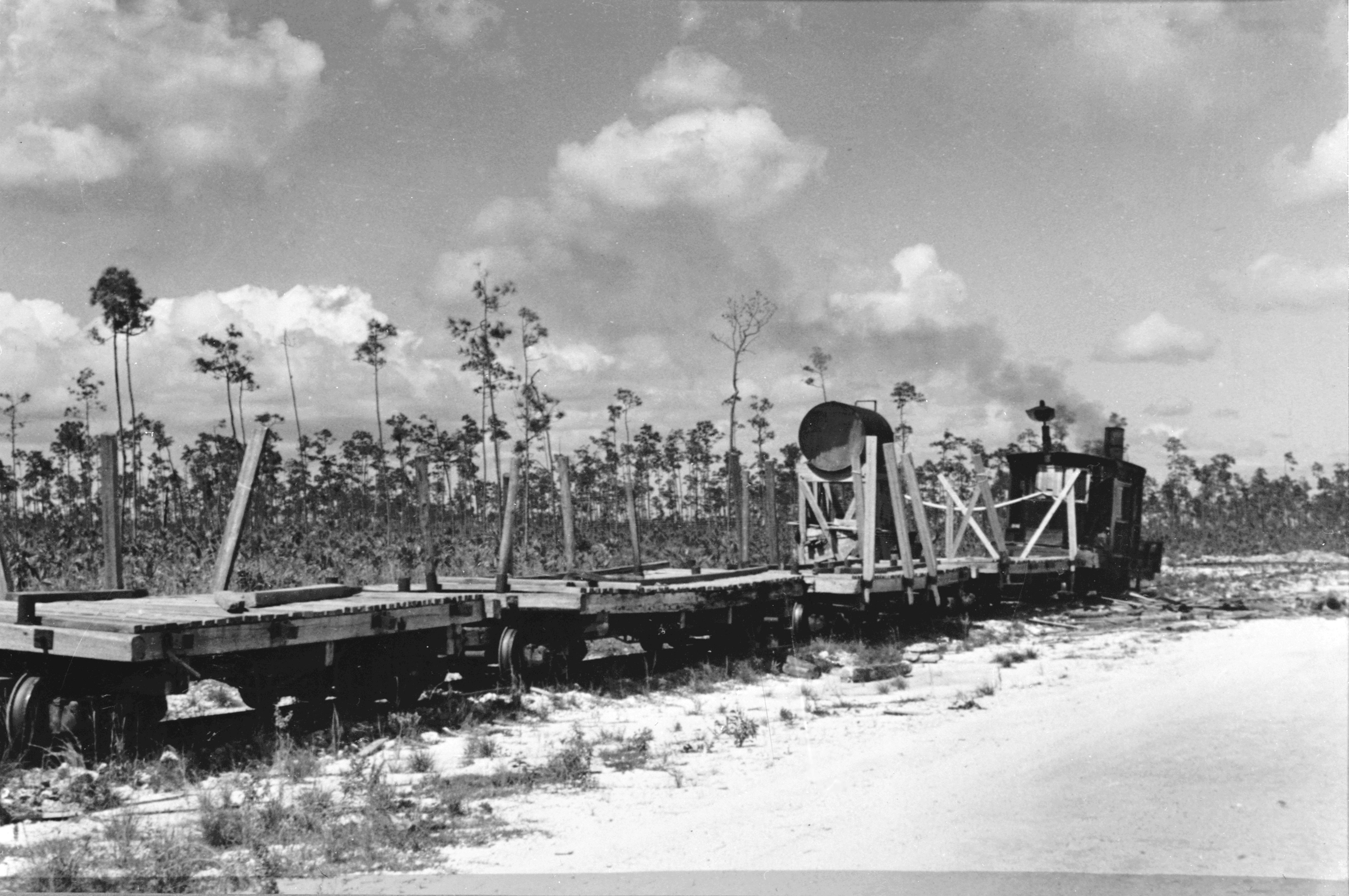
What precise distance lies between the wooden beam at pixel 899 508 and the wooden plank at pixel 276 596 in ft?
23.0

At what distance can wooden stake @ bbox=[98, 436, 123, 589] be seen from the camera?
9250 millimetres

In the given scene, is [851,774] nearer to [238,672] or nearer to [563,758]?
[563,758]

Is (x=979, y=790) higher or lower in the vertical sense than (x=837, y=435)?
lower

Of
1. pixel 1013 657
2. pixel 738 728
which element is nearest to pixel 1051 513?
pixel 1013 657

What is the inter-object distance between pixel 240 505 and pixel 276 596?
35.6 inches

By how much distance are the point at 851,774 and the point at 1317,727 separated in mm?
3706

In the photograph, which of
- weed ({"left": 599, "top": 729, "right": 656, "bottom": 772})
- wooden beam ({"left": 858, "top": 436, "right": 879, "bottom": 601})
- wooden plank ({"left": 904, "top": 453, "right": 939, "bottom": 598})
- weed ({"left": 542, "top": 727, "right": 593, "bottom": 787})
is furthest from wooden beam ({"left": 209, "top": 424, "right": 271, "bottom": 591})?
wooden plank ({"left": 904, "top": 453, "right": 939, "bottom": 598})

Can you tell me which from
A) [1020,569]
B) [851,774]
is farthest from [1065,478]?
[851,774]

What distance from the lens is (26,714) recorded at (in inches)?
255

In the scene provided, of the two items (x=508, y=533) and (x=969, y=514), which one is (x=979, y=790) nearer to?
(x=508, y=533)

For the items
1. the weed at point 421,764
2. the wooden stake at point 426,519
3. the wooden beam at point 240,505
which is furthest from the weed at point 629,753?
→ the wooden stake at point 426,519

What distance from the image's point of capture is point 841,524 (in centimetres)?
1605

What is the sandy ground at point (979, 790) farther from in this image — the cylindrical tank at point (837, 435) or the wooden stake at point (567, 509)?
the cylindrical tank at point (837, 435)

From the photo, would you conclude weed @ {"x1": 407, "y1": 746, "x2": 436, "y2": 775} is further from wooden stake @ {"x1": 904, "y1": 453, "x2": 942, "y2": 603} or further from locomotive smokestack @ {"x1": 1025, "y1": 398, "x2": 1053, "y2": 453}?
locomotive smokestack @ {"x1": 1025, "y1": 398, "x2": 1053, "y2": 453}
